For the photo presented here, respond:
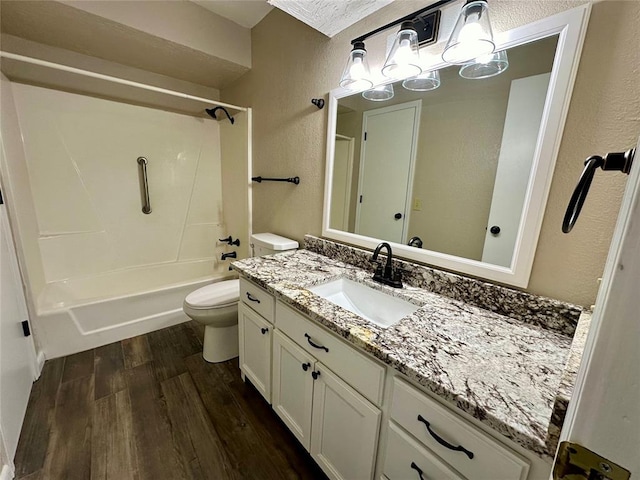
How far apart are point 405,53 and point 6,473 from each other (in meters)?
2.43

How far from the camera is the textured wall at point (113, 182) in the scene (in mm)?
2094

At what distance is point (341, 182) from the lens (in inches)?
64.0

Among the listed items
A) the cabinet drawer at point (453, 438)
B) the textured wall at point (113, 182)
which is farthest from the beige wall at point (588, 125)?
Answer: the textured wall at point (113, 182)

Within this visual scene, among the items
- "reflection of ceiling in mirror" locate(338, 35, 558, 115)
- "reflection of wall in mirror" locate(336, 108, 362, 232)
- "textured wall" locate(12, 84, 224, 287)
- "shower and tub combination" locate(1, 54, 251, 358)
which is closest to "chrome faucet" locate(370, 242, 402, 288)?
"reflection of wall in mirror" locate(336, 108, 362, 232)

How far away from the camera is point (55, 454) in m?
1.24

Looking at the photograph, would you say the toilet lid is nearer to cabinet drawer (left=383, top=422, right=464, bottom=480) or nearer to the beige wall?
cabinet drawer (left=383, top=422, right=464, bottom=480)

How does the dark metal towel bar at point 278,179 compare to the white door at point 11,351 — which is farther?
the dark metal towel bar at point 278,179

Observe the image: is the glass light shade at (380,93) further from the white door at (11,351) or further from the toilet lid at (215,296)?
the white door at (11,351)

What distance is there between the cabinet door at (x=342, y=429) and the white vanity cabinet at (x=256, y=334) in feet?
1.20

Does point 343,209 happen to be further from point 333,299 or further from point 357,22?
point 357,22

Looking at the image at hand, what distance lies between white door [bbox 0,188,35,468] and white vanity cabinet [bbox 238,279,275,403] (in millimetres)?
1018

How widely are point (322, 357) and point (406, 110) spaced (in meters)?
1.21

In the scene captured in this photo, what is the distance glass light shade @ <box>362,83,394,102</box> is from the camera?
1.35 m

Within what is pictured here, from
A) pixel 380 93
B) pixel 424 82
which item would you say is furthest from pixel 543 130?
pixel 380 93
